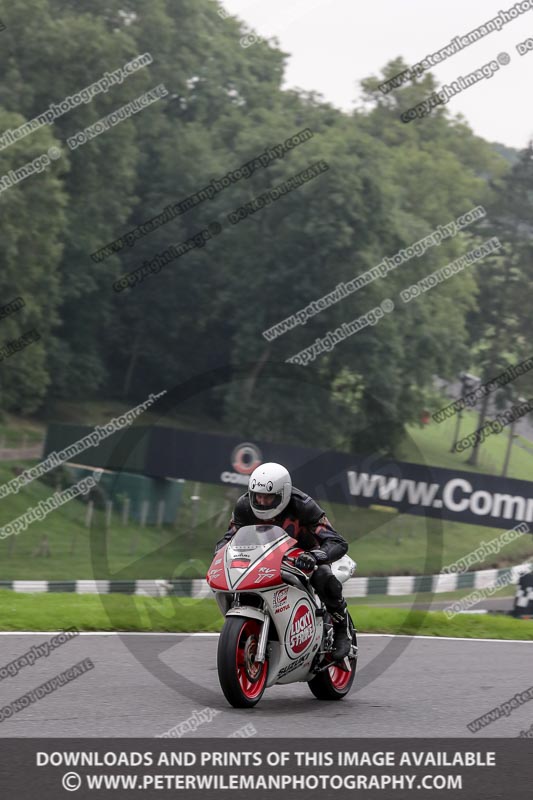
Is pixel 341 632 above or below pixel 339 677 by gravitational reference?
above

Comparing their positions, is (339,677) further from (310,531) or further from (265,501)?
(265,501)

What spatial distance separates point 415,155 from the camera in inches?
2579

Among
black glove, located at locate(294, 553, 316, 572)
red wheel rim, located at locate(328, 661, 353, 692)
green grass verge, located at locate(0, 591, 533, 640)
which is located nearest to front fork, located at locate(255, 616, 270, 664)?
black glove, located at locate(294, 553, 316, 572)

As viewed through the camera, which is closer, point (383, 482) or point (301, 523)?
point (301, 523)

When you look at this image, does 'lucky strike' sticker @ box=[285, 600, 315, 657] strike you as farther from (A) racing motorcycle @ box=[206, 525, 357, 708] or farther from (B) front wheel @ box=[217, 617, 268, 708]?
(B) front wheel @ box=[217, 617, 268, 708]

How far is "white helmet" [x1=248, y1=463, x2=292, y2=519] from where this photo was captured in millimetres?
8219

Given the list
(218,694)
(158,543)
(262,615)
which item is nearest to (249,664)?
(262,615)

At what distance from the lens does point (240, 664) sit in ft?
25.4

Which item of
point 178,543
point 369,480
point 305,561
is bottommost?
point 305,561

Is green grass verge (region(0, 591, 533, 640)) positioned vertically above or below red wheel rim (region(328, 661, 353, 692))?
above

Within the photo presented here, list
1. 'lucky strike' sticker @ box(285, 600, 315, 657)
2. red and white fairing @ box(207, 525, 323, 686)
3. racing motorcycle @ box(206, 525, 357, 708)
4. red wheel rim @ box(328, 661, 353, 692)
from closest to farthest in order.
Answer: racing motorcycle @ box(206, 525, 357, 708), red and white fairing @ box(207, 525, 323, 686), 'lucky strike' sticker @ box(285, 600, 315, 657), red wheel rim @ box(328, 661, 353, 692)

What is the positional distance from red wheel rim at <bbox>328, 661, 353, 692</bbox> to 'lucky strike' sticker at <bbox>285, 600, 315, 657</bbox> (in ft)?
2.13

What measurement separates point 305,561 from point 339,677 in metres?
1.22
